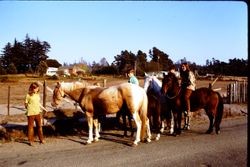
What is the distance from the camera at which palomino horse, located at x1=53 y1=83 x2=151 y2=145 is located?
11.5 m

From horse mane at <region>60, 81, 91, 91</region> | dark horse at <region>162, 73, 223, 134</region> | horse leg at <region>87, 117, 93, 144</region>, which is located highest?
horse mane at <region>60, 81, 91, 91</region>

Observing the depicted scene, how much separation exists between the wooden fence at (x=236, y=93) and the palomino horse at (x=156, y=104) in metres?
13.1

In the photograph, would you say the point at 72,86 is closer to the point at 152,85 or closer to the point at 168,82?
the point at 152,85

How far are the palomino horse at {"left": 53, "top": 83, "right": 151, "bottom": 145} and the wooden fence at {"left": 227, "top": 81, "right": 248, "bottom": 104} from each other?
15.3 m

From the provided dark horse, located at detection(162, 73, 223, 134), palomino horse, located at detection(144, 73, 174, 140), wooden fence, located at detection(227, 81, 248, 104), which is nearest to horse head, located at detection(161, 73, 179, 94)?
dark horse, located at detection(162, 73, 223, 134)

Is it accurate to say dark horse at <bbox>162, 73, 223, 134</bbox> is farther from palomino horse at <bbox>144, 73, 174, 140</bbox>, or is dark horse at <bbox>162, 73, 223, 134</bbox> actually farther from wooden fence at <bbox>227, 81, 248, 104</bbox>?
wooden fence at <bbox>227, 81, 248, 104</bbox>

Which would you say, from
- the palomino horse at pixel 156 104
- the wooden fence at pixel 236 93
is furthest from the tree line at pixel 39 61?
the palomino horse at pixel 156 104

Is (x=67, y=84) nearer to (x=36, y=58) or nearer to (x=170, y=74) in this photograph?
(x=170, y=74)

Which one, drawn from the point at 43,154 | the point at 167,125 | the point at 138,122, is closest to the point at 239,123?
the point at 167,125

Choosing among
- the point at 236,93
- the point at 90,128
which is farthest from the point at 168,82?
the point at 236,93

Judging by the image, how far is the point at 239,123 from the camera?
53.5 feet

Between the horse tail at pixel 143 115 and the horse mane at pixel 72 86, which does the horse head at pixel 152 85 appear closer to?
the horse tail at pixel 143 115

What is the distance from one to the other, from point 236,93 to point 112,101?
54.6 feet

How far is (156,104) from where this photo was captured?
1269cm
